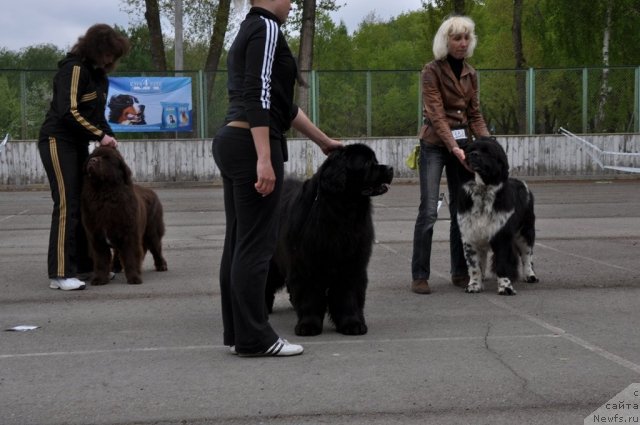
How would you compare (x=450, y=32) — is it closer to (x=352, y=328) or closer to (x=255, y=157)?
(x=352, y=328)

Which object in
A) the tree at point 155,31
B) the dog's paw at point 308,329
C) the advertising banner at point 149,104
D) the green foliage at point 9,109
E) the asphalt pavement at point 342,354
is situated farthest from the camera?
the tree at point 155,31

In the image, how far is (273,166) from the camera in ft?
18.4

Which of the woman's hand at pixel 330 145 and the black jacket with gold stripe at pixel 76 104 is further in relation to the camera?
the black jacket with gold stripe at pixel 76 104

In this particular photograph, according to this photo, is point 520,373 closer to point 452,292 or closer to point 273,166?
point 273,166

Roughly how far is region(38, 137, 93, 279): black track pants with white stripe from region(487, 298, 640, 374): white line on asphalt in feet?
12.3

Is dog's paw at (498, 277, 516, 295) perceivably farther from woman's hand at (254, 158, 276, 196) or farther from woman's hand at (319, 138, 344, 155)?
woman's hand at (254, 158, 276, 196)

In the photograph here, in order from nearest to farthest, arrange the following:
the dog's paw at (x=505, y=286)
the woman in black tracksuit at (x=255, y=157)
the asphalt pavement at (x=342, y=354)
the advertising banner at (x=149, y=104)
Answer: the asphalt pavement at (x=342, y=354) → the woman in black tracksuit at (x=255, y=157) → the dog's paw at (x=505, y=286) → the advertising banner at (x=149, y=104)

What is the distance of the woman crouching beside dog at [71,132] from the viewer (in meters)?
8.62

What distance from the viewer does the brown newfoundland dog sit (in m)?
8.61

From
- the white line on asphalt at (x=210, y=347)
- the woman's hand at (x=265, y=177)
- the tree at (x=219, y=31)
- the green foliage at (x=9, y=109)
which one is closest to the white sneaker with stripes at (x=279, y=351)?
the white line on asphalt at (x=210, y=347)

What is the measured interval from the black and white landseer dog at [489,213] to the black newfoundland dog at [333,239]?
189cm

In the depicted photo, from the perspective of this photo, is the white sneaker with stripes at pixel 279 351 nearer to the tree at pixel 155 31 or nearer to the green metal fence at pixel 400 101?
the green metal fence at pixel 400 101

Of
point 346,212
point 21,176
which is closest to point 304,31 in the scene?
point 21,176

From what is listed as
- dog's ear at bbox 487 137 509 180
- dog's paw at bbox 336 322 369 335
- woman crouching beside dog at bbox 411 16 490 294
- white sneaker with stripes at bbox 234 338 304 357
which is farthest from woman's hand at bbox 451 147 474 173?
white sneaker with stripes at bbox 234 338 304 357
